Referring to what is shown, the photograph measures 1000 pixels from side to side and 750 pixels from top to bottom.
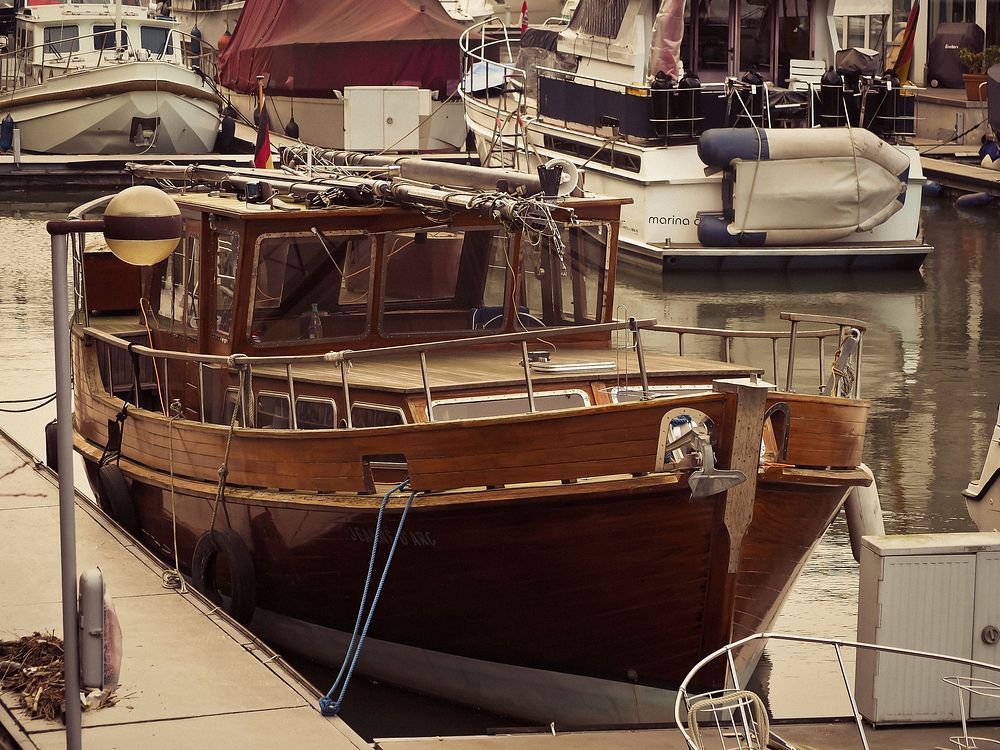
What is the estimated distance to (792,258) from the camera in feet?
80.9

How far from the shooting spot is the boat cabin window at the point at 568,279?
10.6 m

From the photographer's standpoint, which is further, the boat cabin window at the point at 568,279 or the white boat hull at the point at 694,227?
the white boat hull at the point at 694,227

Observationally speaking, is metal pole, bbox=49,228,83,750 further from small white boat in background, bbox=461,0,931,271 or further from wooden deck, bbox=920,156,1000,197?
wooden deck, bbox=920,156,1000,197

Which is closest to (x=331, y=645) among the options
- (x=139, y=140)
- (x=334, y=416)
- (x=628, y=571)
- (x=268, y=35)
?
(x=334, y=416)

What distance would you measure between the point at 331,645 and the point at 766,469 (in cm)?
302

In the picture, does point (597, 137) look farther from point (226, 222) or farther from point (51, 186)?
point (226, 222)

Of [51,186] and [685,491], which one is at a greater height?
[51,186]

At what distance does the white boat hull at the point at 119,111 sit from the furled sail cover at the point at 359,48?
9.29ft

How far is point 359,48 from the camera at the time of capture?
38.3m

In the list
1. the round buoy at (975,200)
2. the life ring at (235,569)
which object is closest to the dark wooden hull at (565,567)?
the life ring at (235,569)

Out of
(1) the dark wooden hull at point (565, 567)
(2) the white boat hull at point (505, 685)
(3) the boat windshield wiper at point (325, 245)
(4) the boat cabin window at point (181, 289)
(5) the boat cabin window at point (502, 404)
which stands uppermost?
(3) the boat windshield wiper at point (325, 245)

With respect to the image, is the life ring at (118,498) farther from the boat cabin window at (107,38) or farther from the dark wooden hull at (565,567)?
the boat cabin window at (107,38)

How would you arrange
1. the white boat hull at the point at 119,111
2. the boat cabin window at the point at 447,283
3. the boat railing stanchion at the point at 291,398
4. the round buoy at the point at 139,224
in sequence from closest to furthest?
the round buoy at the point at 139,224 → the boat railing stanchion at the point at 291,398 → the boat cabin window at the point at 447,283 → the white boat hull at the point at 119,111

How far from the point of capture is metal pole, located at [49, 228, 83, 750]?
648 cm
